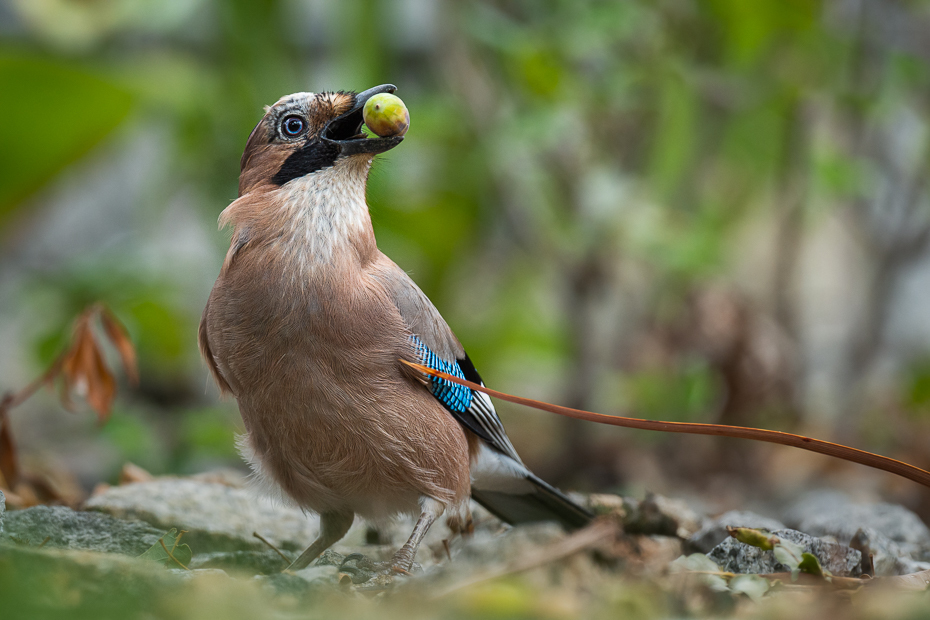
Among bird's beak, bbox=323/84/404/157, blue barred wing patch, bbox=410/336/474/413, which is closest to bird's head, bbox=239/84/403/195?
bird's beak, bbox=323/84/404/157

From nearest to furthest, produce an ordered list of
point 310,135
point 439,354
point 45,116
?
point 310,135 → point 439,354 → point 45,116

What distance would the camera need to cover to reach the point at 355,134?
310 centimetres

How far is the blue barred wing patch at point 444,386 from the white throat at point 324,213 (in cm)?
41

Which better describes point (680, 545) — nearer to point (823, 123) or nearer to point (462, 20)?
point (462, 20)

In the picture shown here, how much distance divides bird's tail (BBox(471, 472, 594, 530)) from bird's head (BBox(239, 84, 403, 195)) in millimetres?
1363

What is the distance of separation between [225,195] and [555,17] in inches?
103

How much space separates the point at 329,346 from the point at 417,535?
71 centimetres

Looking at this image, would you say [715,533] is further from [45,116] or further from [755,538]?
[45,116]

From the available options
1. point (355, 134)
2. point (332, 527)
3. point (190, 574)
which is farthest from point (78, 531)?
point (355, 134)

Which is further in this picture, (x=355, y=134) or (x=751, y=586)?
(x=355, y=134)

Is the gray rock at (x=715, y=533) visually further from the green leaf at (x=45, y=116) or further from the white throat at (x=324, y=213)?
the green leaf at (x=45, y=116)

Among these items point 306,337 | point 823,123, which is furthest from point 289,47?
point 306,337

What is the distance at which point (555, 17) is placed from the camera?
18.6 ft

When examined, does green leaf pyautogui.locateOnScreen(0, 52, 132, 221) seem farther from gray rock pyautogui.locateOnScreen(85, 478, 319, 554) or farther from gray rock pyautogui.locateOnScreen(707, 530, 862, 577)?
gray rock pyautogui.locateOnScreen(707, 530, 862, 577)
